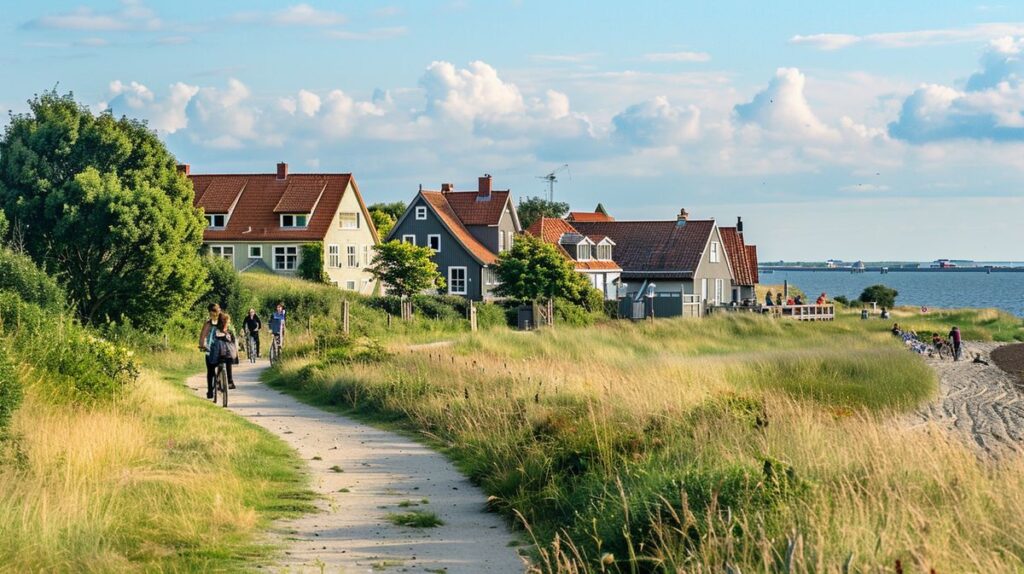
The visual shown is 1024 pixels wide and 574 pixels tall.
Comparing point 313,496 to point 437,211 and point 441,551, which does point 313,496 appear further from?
point 437,211

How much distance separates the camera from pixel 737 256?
8038 cm

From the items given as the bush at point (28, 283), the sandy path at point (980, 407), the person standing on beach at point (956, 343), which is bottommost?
the sandy path at point (980, 407)

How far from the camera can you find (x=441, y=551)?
10141 mm

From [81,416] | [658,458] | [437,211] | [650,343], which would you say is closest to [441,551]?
[658,458]

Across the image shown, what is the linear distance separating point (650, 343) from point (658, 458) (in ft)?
105

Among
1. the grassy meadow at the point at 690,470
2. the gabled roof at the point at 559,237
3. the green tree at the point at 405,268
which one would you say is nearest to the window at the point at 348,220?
the gabled roof at the point at 559,237

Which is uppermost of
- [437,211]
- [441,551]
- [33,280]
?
[437,211]

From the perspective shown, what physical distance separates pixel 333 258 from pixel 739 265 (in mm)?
27364

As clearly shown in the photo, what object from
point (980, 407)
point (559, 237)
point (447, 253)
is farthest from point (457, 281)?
point (980, 407)

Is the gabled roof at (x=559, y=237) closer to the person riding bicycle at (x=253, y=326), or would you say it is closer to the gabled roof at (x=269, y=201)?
the gabled roof at (x=269, y=201)

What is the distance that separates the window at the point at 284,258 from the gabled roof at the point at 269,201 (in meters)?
0.79

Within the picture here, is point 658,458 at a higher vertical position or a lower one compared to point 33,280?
lower

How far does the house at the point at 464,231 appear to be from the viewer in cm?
6906

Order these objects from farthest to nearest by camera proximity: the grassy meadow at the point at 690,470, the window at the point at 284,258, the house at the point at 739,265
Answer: the house at the point at 739,265 → the window at the point at 284,258 → the grassy meadow at the point at 690,470
